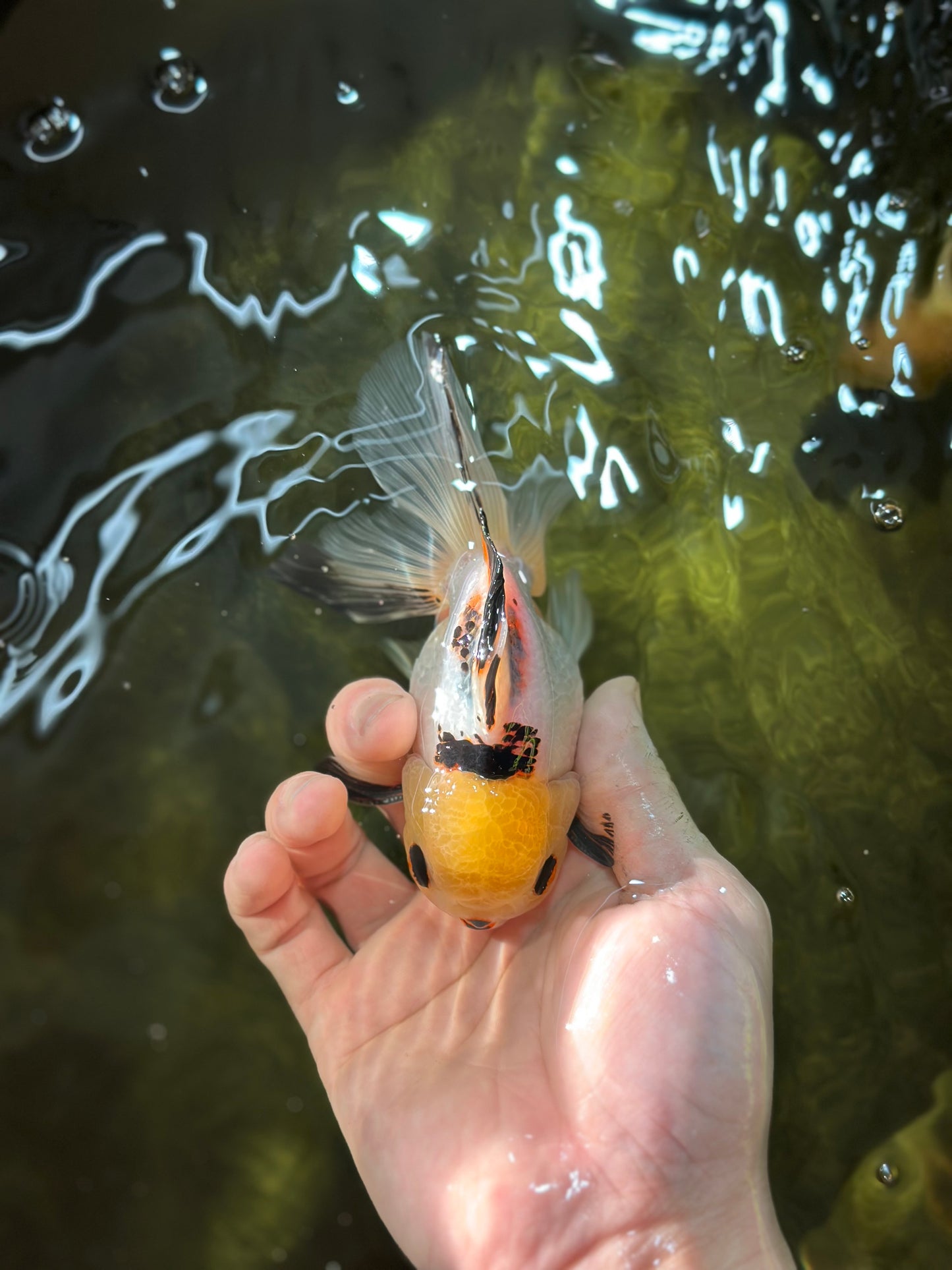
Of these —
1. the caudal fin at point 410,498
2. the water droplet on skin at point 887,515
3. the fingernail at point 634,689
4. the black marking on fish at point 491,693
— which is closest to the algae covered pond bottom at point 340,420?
the water droplet on skin at point 887,515

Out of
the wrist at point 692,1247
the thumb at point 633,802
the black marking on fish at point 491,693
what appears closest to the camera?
the wrist at point 692,1247

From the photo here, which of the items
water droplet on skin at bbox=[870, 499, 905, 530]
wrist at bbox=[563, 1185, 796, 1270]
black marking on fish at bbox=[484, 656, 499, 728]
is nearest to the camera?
wrist at bbox=[563, 1185, 796, 1270]

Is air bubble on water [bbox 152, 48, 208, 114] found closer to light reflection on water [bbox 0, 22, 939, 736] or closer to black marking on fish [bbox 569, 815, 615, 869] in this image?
light reflection on water [bbox 0, 22, 939, 736]

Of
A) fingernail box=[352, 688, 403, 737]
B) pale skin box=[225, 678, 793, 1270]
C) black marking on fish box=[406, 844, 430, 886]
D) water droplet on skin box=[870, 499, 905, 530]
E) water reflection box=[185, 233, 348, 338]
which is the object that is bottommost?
pale skin box=[225, 678, 793, 1270]

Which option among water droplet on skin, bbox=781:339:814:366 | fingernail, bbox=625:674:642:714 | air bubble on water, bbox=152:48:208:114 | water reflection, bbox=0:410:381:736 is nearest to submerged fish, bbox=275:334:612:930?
fingernail, bbox=625:674:642:714

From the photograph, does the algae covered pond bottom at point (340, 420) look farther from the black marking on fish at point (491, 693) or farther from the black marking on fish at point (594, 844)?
the black marking on fish at point (491, 693)

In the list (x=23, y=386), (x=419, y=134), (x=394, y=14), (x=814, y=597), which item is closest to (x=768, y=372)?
(x=814, y=597)
